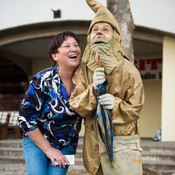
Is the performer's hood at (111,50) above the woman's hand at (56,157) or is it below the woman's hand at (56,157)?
above

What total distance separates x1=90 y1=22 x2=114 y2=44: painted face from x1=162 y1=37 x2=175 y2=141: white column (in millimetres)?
4915

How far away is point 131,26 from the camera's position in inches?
163

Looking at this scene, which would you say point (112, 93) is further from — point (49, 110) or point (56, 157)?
point (56, 157)

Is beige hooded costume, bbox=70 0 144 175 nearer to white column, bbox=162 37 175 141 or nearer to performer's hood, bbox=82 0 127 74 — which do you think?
performer's hood, bbox=82 0 127 74

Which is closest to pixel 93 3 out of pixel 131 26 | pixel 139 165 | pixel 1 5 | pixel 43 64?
pixel 139 165

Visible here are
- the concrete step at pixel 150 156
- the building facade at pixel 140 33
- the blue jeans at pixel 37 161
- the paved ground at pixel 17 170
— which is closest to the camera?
the blue jeans at pixel 37 161

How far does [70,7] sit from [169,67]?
9.42 feet

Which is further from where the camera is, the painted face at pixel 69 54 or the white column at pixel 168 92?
the white column at pixel 168 92

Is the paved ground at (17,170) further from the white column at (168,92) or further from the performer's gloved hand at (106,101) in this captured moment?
the performer's gloved hand at (106,101)

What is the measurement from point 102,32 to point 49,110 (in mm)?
800

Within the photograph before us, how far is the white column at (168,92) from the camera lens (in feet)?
22.8

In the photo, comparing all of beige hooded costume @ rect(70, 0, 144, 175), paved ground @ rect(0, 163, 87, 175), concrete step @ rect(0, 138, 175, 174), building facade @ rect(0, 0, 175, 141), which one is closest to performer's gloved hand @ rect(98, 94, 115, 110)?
beige hooded costume @ rect(70, 0, 144, 175)

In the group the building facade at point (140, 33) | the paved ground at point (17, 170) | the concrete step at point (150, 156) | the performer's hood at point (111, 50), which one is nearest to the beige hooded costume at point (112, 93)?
the performer's hood at point (111, 50)

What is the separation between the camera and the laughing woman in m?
2.49
